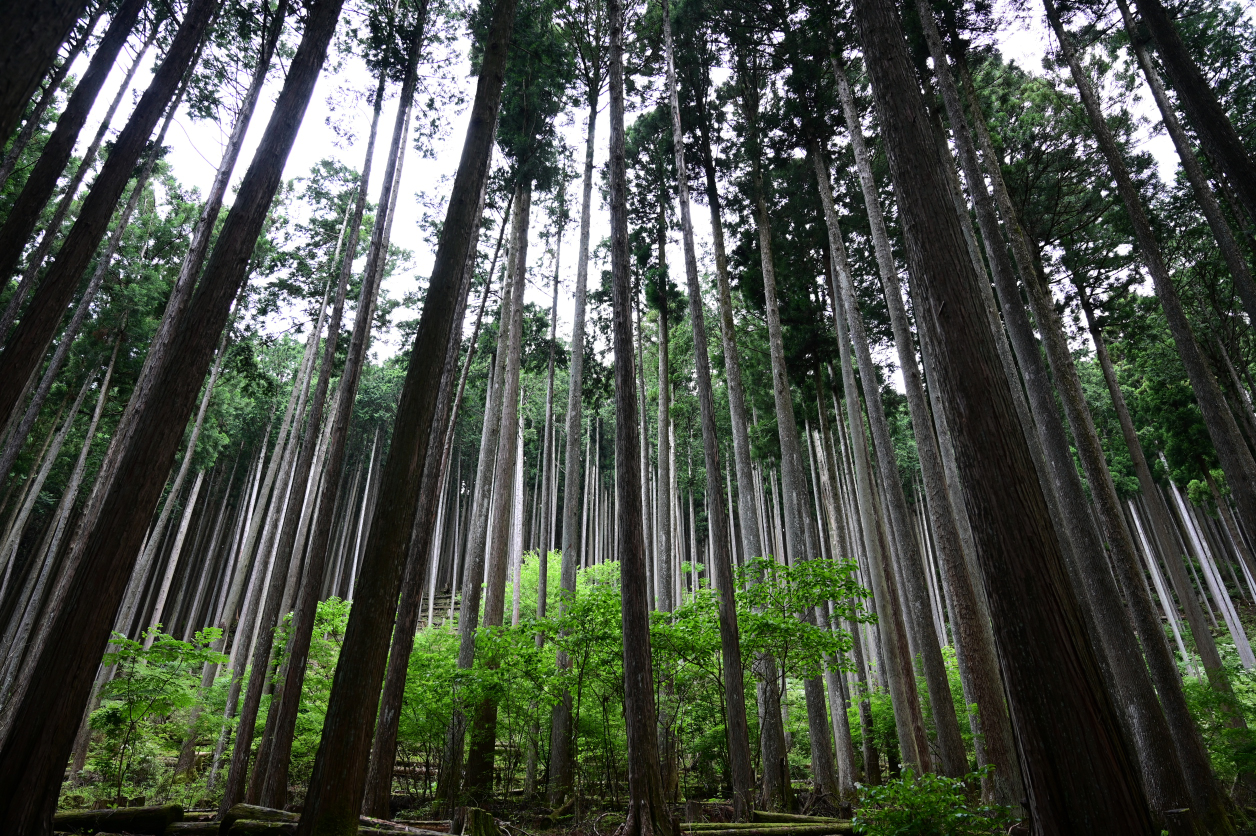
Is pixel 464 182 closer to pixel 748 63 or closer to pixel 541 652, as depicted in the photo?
pixel 541 652

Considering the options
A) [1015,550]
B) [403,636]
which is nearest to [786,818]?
[403,636]

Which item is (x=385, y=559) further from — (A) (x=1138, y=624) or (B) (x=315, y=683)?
(B) (x=315, y=683)

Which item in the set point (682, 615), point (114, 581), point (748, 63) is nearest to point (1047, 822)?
point (114, 581)

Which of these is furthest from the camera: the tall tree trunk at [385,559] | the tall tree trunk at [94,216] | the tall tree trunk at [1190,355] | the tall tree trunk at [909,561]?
the tall tree trunk at [1190,355]

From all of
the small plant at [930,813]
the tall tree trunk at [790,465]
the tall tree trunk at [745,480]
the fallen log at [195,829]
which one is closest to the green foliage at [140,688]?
the fallen log at [195,829]

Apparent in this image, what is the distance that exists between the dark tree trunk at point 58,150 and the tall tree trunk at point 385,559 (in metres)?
3.37

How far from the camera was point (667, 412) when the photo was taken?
15633mm

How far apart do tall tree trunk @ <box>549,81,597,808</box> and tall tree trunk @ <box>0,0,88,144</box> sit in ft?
22.8

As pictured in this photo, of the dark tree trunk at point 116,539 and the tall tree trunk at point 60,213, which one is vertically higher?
the tall tree trunk at point 60,213

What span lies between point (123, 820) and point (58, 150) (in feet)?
21.7

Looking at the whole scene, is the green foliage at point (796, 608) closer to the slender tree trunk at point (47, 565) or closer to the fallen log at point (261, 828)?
the fallen log at point (261, 828)

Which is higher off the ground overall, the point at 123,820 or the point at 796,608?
the point at 796,608

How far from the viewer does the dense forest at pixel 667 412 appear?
129 inches

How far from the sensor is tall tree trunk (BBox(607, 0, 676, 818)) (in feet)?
16.2
